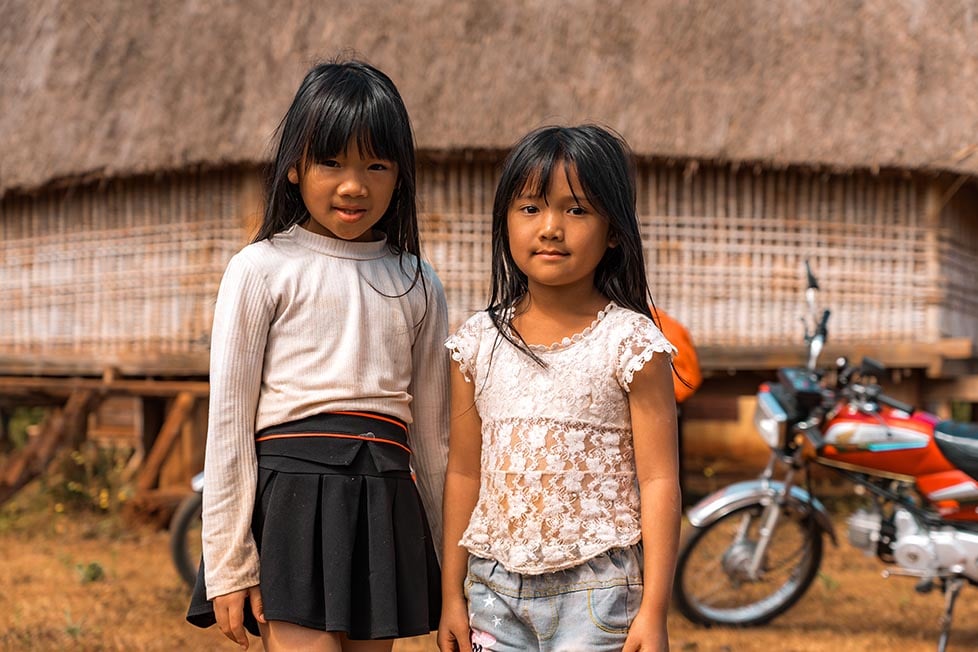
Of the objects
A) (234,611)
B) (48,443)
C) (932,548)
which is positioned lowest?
(48,443)

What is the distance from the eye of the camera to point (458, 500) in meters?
1.95

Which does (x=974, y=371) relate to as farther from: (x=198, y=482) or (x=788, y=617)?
(x=198, y=482)

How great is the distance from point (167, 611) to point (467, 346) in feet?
11.0

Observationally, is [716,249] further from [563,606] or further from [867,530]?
[563,606]

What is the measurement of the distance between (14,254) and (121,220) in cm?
111

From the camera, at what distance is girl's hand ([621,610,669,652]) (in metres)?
1.72

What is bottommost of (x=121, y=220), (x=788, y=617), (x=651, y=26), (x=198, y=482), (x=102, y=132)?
(x=788, y=617)

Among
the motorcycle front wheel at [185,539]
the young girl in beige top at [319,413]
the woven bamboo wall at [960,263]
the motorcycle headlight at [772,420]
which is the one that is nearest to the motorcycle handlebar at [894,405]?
the motorcycle headlight at [772,420]

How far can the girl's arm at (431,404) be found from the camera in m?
2.11

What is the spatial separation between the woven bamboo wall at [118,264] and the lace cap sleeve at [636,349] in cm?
587

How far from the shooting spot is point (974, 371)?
782cm

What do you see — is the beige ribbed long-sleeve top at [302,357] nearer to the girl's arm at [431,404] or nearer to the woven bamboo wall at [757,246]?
the girl's arm at [431,404]

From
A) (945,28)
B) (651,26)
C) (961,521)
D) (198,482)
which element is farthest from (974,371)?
(198,482)

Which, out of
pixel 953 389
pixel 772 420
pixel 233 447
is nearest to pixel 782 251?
pixel 953 389
